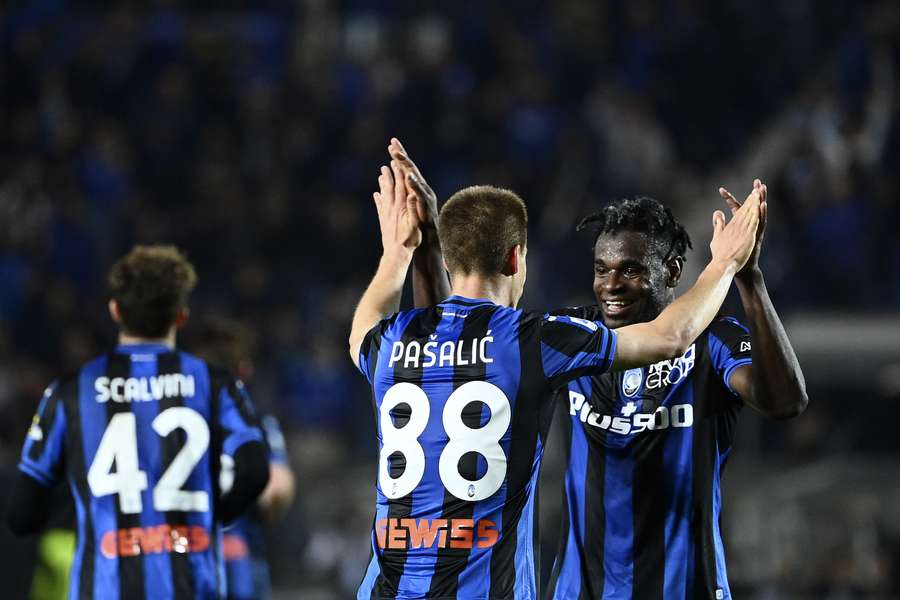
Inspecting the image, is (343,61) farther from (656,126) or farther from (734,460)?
(734,460)

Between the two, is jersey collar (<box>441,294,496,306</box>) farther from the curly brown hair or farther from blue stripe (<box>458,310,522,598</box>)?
the curly brown hair

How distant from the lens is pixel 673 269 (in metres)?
4.27

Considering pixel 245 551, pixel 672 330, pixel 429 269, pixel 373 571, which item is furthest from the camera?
pixel 245 551

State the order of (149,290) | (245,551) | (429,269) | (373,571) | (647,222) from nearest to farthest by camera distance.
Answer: (373,571) < (647,222) < (429,269) < (149,290) < (245,551)

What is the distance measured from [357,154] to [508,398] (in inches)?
348

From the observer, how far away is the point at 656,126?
12.4m

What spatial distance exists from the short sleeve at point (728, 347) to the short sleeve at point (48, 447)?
2468 millimetres

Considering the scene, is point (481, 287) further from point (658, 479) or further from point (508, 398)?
A: point (658, 479)

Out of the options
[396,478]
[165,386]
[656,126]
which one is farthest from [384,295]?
[656,126]

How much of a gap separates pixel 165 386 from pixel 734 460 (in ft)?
19.3

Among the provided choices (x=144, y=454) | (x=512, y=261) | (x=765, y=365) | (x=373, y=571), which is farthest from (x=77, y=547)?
(x=765, y=365)

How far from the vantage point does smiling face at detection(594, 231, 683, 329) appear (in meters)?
4.15

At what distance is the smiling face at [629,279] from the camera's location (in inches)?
163

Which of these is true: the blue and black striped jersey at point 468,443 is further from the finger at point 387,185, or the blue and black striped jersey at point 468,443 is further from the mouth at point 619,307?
the finger at point 387,185
